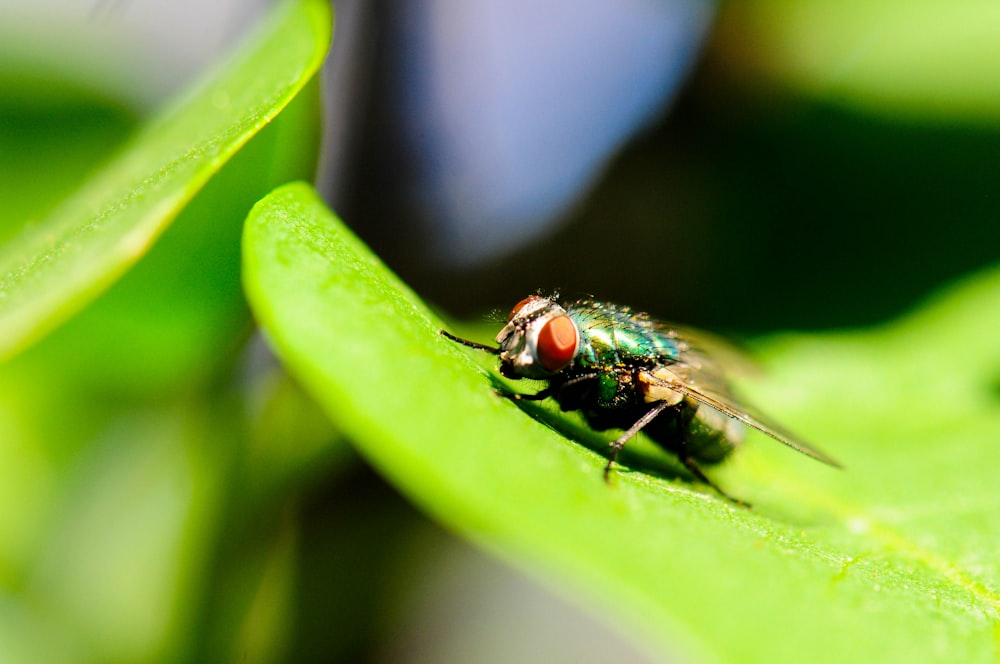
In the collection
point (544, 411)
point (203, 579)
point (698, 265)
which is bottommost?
point (203, 579)

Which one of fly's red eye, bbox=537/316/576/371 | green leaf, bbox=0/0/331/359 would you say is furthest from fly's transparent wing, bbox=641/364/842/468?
green leaf, bbox=0/0/331/359

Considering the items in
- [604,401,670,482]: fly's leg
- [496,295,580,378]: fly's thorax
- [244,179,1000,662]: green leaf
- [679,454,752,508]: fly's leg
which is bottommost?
[679,454,752,508]: fly's leg

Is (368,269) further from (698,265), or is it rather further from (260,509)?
(698,265)

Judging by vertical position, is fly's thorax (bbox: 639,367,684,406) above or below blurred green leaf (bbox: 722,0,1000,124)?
below

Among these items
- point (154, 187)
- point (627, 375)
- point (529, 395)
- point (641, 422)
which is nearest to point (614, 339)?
point (627, 375)

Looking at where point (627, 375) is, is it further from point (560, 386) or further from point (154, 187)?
point (154, 187)

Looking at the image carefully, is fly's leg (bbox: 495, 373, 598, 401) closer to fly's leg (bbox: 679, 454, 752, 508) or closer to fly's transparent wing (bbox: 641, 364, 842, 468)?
fly's transparent wing (bbox: 641, 364, 842, 468)

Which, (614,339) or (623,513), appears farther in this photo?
(614,339)

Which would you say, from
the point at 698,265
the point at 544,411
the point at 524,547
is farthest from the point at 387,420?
the point at 698,265
